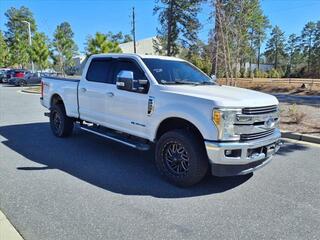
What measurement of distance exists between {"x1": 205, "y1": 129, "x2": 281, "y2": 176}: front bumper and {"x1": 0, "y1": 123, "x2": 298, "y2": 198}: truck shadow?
1.44ft

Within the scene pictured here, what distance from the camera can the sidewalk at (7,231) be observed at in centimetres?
329

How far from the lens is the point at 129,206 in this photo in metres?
4.10

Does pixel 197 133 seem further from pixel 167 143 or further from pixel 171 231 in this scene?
pixel 171 231

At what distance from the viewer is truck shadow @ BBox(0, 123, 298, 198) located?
187 inches

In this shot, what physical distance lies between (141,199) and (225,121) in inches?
61.5

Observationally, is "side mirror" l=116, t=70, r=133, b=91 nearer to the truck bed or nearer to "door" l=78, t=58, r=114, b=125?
"door" l=78, t=58, r=114, b=125

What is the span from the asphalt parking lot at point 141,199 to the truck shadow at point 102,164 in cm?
2

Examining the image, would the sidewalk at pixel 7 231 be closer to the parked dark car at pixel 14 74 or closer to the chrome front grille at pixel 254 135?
the chrome front grille at pixel 254 135

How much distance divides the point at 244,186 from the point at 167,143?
1.34m

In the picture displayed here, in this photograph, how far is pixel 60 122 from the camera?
776 cm

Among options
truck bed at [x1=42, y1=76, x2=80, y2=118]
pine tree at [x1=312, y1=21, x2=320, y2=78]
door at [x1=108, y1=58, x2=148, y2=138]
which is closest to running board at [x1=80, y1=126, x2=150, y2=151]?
door at [x1=108, y1=58, x2=148, y2=138]

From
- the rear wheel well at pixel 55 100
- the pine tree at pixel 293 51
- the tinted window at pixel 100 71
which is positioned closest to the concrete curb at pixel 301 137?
the tinted window at pixel 100 71

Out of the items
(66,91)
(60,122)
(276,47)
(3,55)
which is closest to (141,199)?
(66,91)

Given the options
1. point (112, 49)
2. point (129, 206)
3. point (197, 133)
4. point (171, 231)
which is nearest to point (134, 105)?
point (197, 133)
